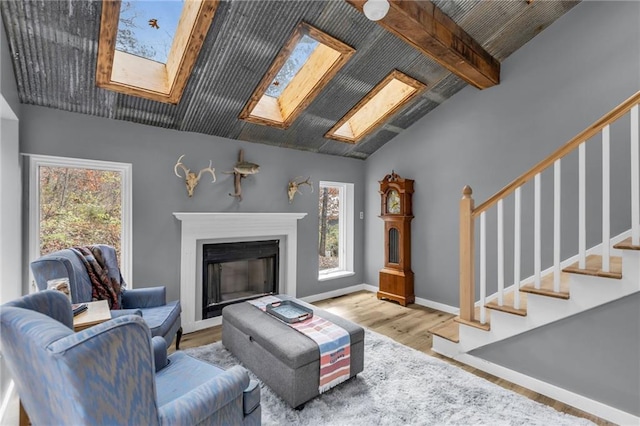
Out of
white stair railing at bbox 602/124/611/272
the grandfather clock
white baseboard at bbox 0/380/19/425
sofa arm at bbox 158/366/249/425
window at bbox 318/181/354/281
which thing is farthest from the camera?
window at bbox 318/181/354/281

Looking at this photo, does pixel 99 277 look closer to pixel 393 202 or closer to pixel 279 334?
pixel 279 334

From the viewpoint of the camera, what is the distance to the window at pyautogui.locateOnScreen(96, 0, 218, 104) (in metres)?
2.19

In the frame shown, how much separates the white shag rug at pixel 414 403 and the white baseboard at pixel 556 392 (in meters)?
0.18

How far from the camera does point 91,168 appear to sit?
9.29 ft

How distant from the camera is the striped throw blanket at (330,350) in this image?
82.5 inches

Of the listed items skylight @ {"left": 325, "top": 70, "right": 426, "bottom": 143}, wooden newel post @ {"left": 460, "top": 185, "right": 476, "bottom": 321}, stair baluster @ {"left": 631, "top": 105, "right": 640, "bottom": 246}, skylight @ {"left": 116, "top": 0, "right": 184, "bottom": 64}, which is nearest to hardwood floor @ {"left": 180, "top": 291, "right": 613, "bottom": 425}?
wooden newel post @ {"left": 460, "top": 185, "right": 476, "bottom": 321}

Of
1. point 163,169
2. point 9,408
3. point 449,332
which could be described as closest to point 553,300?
point 449,332

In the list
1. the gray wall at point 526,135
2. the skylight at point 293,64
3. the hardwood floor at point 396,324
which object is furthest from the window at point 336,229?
the skylight at point 293,64

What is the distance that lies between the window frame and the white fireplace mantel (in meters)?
0.48

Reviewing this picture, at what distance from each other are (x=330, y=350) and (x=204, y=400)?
106cm

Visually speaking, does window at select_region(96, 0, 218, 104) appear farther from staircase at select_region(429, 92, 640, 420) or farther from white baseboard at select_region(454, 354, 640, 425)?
white baseboard at select_region(454, 354, 640, 425)

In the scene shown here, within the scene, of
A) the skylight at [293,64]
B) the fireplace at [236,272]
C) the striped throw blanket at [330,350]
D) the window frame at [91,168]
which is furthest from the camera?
the fireplace at [236,272]

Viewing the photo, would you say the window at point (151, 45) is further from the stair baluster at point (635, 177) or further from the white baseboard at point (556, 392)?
the white baseboard at point (556, 392)

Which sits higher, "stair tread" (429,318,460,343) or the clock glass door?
the clock glass door
